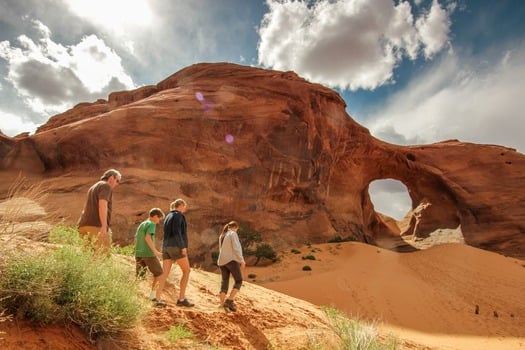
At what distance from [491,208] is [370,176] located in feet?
39.1

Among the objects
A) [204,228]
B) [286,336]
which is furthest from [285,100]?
[286,336]

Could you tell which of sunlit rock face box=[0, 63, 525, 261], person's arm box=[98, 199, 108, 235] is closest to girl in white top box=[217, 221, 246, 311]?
person's arm box=[98, 199, 108, 235]

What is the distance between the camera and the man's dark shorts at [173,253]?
5.14 meters

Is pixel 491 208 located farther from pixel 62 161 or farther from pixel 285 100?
pixel 62 161

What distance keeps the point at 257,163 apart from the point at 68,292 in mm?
20036

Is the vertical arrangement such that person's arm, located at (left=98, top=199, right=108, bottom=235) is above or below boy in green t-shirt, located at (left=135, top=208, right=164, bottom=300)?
above

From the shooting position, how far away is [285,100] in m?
25.2

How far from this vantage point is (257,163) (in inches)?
901

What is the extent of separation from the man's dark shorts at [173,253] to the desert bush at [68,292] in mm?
1662

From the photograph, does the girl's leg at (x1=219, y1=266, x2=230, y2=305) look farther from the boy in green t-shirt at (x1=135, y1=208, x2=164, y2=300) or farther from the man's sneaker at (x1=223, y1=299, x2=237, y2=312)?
the boy in green t-shirt at (x1=135, y1=208, x2=164, y2=300)

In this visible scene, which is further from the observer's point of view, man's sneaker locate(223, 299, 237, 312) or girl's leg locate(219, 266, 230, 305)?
girl's leg locate(219, 266, 230, 305)

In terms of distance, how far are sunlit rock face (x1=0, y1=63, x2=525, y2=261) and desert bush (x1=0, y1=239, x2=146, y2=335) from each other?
13374 mm

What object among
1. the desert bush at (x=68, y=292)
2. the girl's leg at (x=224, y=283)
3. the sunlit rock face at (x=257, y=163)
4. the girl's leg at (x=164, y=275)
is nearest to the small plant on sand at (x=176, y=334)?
the desert bush at (x=68, y=292)

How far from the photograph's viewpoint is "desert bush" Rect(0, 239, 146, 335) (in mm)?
2752
